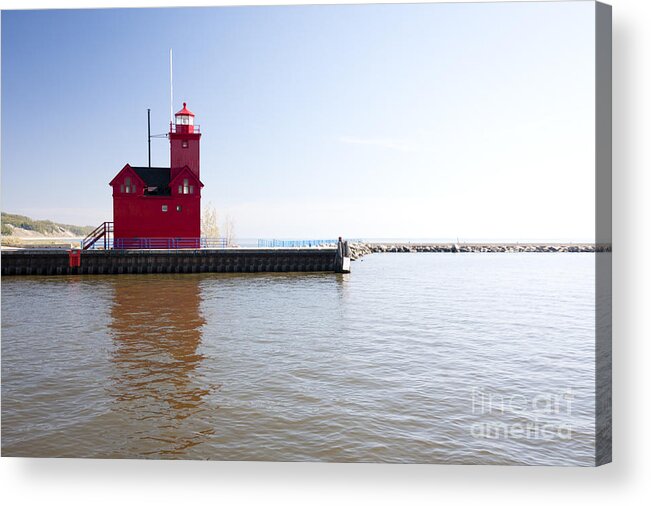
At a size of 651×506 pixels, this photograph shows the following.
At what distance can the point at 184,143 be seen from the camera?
31.1m

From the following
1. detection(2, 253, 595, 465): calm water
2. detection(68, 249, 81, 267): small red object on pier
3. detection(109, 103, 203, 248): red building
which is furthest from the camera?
detection(109, 103, 203, 248): red building

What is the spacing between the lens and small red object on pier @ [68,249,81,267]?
27.8m

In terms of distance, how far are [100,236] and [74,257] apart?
7.39 ft

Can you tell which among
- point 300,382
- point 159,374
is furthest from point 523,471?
point 159,374

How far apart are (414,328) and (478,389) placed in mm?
4863

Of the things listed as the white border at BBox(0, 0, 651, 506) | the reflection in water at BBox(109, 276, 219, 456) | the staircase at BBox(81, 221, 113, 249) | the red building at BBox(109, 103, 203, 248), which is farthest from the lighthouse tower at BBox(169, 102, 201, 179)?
the white border at BBox(0, 0, 651, 506)

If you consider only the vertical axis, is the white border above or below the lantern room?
below

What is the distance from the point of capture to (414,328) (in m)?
12.3

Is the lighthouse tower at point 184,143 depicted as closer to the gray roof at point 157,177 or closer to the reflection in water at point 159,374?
the gray roof at point 157,177

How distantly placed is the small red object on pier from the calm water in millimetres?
12325

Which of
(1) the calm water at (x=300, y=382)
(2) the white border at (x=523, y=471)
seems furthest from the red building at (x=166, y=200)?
(2) the white border at (x=523, y=471)

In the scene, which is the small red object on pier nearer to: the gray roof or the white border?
the gray roof

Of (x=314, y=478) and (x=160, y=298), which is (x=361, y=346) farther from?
(x=160, y=298)

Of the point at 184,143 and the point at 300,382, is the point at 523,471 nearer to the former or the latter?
the point at 300,382
